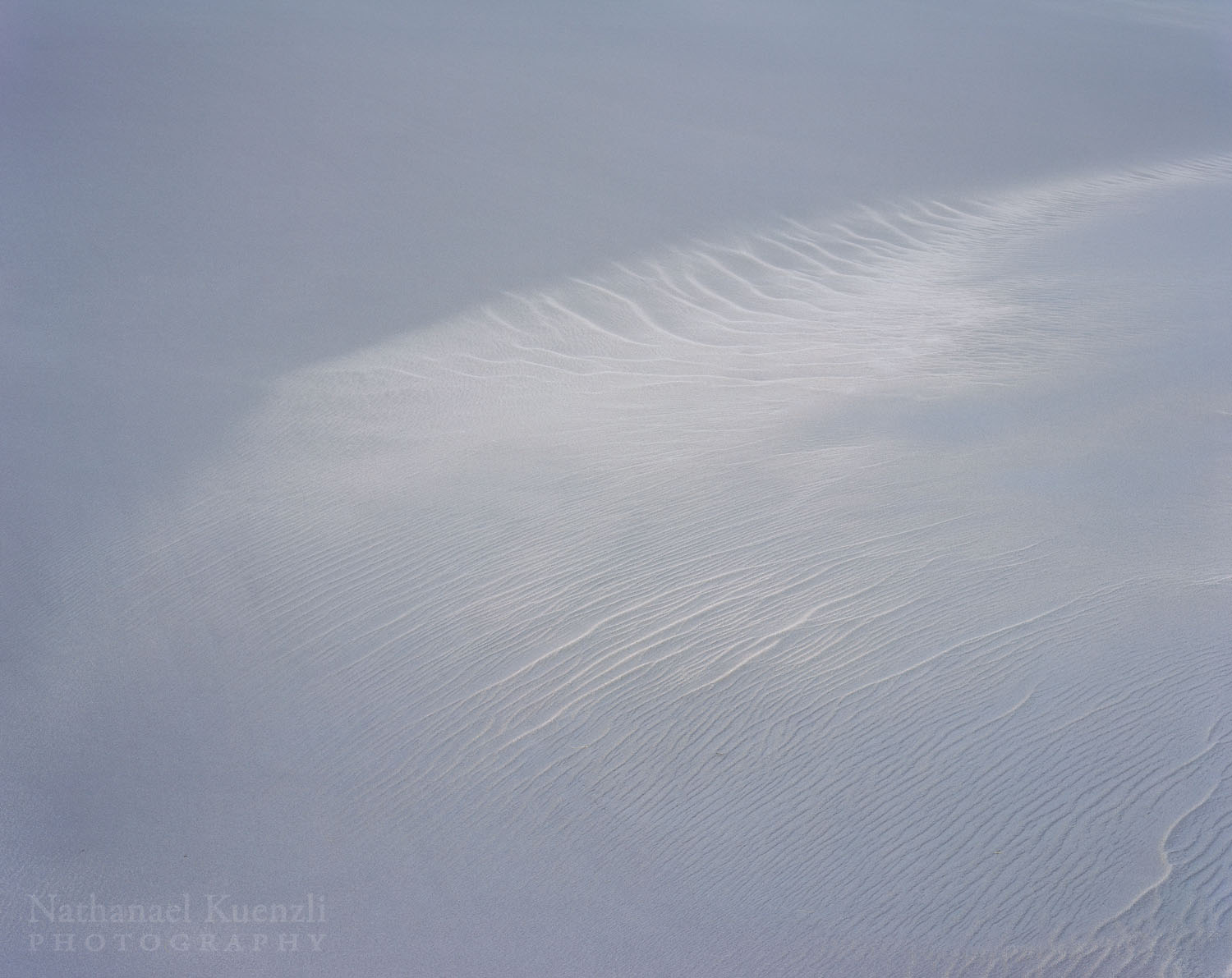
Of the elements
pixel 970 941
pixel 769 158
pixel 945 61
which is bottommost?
pixel 970 941

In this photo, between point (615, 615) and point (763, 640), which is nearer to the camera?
point (763, 640)

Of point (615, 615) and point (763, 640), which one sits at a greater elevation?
point (615, 615)

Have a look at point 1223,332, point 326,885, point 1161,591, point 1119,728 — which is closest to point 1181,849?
point 1119,728

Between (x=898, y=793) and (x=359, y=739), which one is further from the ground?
(x=359, y=739)

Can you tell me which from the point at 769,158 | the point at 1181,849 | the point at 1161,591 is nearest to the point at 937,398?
the point at 1161,591

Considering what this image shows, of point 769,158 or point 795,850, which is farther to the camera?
point 769,158

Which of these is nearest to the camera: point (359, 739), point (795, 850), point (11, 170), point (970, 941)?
point (970, 941)

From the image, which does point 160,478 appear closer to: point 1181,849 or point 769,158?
point 1181,849

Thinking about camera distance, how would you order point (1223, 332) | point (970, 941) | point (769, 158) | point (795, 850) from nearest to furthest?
1. point (970, 941)
2. point (795, 850)
3. point (1223, 332)
4. point (769, 158)
